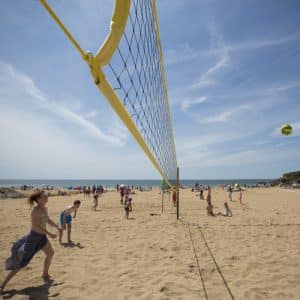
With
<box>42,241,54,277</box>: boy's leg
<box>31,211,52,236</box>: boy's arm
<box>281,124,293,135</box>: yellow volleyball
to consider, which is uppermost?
<box>281,124,293,135</box>: yellow volleyball

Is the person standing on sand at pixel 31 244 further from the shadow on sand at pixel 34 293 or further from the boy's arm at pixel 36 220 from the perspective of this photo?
the shadow on sand at pixel 34 293

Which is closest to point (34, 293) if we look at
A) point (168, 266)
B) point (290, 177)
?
point (168, 266)

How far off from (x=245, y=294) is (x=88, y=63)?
2858 millimetres

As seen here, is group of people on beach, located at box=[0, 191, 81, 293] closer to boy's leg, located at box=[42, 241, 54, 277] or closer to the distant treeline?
boy's leg, located at box=[42, 241, 54, 277]

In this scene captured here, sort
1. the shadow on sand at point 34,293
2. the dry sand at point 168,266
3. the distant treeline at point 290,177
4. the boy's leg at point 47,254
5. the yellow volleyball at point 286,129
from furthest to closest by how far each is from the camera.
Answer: the distant treeline at point 290,177
the yellow volleyball at point 286,129
the boy's leg at point 47,254
the dry sand at point 168,266
the shadow on sand at point 34,293

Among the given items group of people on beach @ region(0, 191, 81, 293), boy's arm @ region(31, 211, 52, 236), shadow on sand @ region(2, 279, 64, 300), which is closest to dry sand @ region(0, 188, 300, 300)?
shadow on sand @ region(2, 279, 64, 300)

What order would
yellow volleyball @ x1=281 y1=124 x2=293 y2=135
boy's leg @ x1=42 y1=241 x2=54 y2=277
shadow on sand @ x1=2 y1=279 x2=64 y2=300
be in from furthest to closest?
1. yellow volleyball @ x1=281 y1=124 x2=293 y2=135
2. boy's leg @ x1=42 y1=241 x2=54 y2=277
3. shadow on sand @ x1=2 y1=279 x2=64 y2=300

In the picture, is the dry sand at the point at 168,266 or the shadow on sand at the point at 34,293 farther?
the dry sand at the point at 168,266

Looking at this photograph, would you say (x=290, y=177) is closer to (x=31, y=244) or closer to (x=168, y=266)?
(x=168, y=266)

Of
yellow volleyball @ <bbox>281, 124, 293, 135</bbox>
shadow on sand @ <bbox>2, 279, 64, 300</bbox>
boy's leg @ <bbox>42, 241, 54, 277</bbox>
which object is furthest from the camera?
yellow volleyball @ <bbox>281, 124, 293, 135</bbox>

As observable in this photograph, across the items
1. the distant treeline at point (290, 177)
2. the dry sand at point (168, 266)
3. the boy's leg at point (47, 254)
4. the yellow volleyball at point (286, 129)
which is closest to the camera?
the dry sand at point (168, 266)

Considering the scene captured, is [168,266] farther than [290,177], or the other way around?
[290,177]

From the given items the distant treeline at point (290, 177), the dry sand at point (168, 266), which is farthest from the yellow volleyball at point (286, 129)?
the distant treeline at point (290, 177)

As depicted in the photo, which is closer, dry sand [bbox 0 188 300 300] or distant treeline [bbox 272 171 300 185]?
dry sand [bbox 0 188 300 300]
